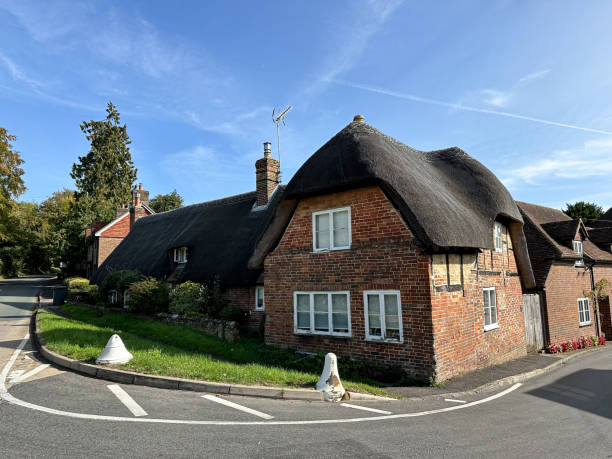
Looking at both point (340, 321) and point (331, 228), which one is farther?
point (331, 228)

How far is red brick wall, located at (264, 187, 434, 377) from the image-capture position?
8992mm

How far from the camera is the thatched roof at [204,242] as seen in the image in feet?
54.9

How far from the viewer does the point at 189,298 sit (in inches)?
632

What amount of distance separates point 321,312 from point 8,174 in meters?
39.2

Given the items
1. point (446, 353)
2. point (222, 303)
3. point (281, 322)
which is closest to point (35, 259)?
point (222, 303)

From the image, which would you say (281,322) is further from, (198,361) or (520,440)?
(520,440)

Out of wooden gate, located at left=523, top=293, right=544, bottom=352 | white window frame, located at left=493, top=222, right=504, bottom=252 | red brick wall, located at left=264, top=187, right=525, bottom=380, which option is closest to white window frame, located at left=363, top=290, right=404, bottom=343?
red brick wall, located at left=264, top=187, right=525, bottom=380

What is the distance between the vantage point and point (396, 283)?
30.7ft

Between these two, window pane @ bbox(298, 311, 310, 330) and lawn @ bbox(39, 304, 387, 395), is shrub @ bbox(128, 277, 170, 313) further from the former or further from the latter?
window pane @ bbox(298, 311, 310, 330)

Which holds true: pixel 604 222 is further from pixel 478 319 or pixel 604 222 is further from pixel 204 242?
pixel 204 242

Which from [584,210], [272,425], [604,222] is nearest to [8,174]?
[272,425]

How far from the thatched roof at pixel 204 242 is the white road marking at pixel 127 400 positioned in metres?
7.91

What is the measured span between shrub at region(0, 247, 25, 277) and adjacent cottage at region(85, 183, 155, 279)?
3108 cm

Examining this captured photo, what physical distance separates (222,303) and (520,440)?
492 inches
